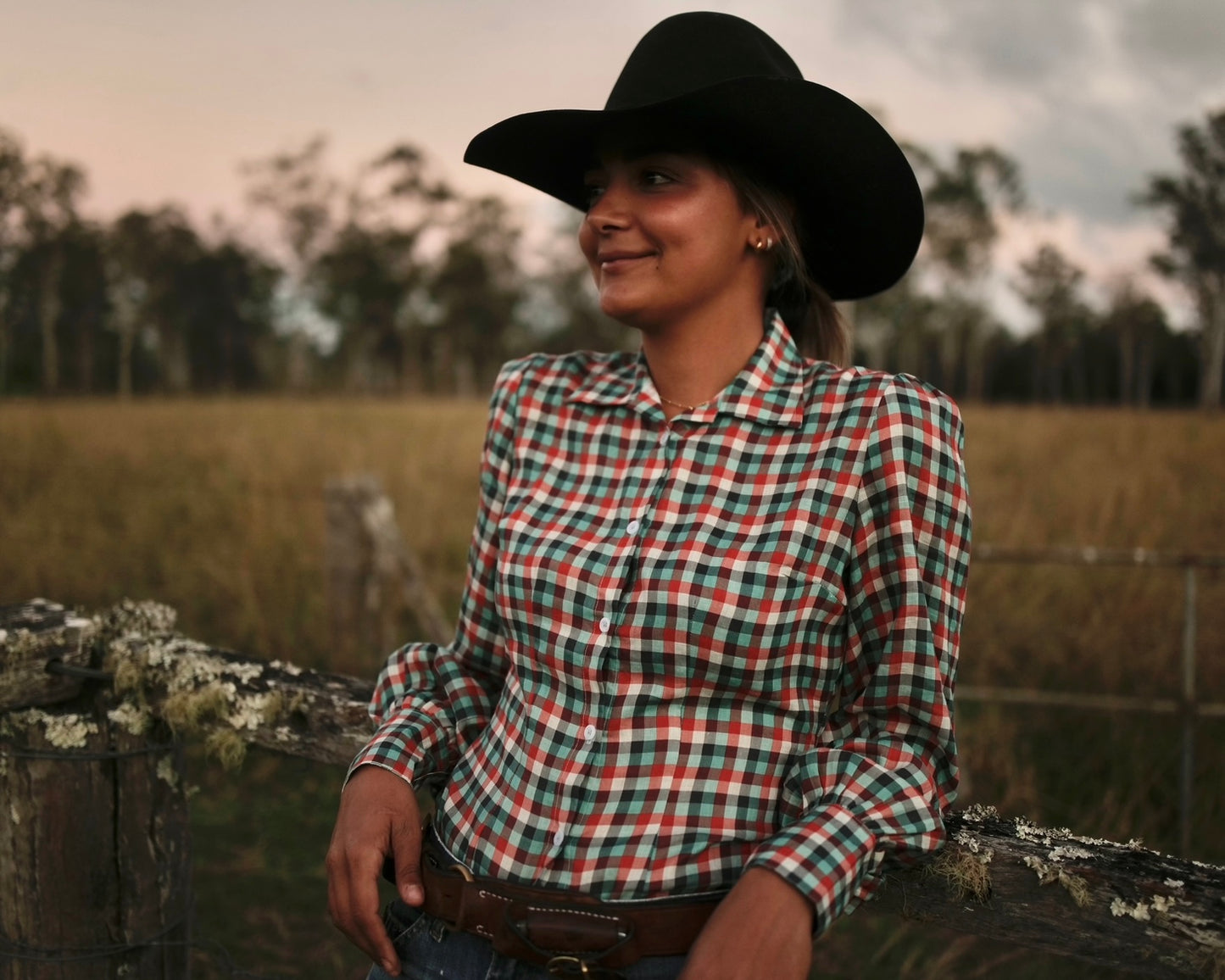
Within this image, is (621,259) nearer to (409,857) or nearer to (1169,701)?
(409,857)

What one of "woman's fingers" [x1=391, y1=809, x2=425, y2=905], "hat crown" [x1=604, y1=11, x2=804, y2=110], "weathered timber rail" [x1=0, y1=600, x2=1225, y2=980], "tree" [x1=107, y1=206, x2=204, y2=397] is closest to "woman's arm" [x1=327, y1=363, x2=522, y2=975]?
"woman's fingers" [x1=391, y1=809, x2=425, y2=905]

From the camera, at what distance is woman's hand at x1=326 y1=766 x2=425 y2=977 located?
1.38m

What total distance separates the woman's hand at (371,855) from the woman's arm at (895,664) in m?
0.52

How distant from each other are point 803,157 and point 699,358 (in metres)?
0.35

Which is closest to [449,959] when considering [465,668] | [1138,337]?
[465,668]

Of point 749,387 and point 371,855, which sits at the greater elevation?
point 749,387

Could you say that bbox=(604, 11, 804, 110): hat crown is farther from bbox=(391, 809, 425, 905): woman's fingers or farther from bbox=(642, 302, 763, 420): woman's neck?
bbox=(391, 809, 425, 905): woman's fingers

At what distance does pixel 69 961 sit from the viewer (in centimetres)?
184

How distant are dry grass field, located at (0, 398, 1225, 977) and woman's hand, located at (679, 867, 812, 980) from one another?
3.39 ft

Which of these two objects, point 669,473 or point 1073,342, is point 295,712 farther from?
point 1073,342

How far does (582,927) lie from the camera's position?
1.23 metres

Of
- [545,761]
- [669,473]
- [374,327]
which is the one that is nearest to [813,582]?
[669,473]

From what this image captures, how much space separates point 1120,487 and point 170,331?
1492 centimetres

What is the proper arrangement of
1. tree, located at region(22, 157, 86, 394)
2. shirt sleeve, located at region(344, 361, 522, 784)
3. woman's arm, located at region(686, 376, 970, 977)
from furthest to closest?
tree, located at region(22, 157, 86, 394), shirt sleeve, located at region(344, 361, 522, 784), woman's arm, located at region(686, 376, 970, 977)
